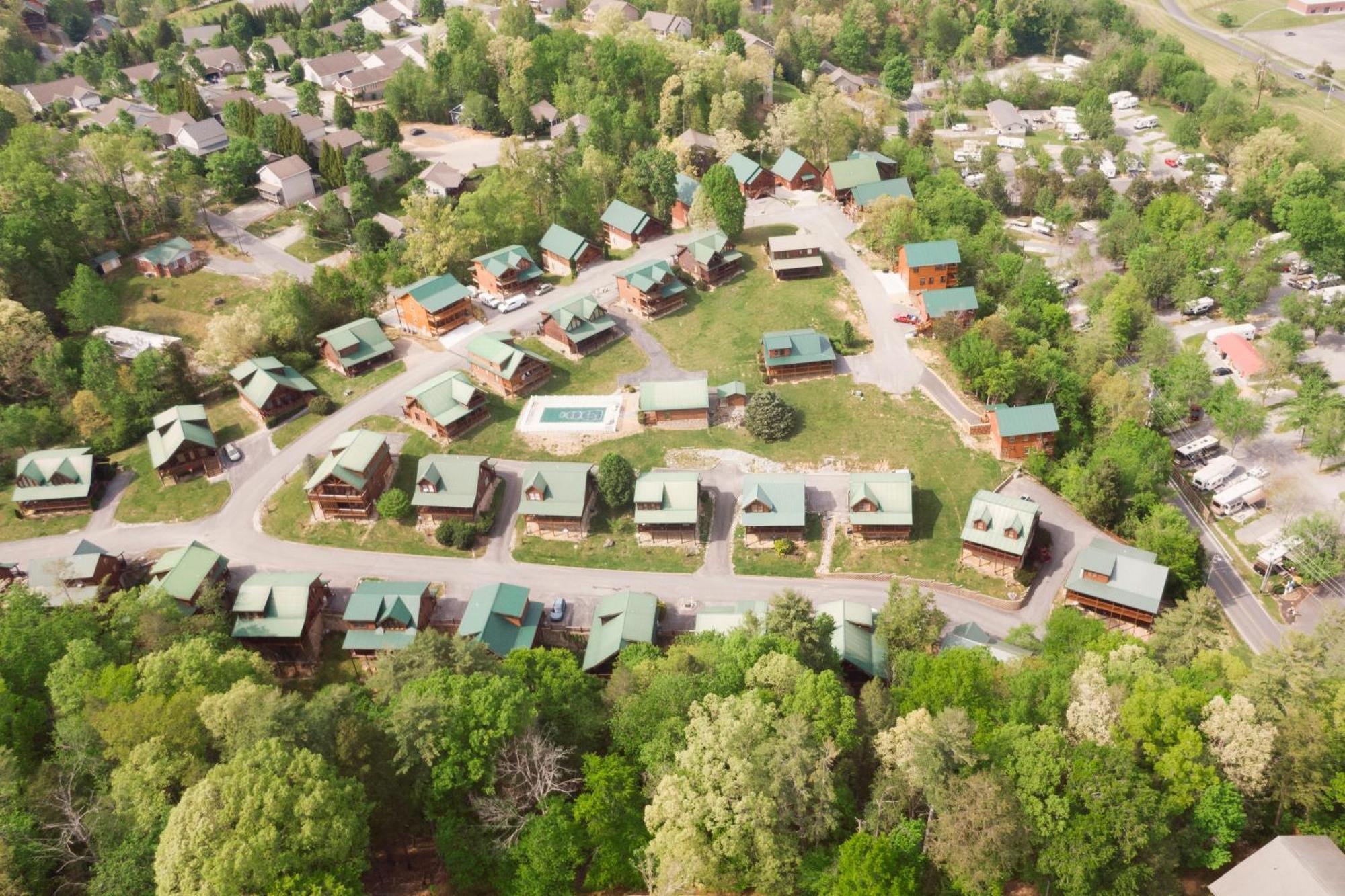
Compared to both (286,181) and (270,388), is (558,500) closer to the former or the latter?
(270,388)

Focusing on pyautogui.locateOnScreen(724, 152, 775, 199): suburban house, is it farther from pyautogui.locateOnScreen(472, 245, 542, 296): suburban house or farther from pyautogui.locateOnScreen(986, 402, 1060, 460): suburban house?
pyautogui.locateOnScreen(986, 402, 1060, 460): suburban house

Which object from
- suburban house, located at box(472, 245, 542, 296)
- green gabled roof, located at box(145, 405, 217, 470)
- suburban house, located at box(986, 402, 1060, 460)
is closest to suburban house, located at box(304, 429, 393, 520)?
green gabled roof, located at box(145, 405, 217, 470)

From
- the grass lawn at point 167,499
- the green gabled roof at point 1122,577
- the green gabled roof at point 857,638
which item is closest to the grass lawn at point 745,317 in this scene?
the green gabled roof at point 857,638

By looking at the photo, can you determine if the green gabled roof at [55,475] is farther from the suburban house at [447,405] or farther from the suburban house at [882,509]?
A: the suburban house at [882,509]

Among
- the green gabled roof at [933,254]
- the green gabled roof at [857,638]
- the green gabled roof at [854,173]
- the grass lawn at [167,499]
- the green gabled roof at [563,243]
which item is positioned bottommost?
the grass lawn at [167,499]

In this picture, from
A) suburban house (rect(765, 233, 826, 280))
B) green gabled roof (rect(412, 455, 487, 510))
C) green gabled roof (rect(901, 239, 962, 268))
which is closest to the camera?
green gabled roof (rect(412, 455, 487, 510))

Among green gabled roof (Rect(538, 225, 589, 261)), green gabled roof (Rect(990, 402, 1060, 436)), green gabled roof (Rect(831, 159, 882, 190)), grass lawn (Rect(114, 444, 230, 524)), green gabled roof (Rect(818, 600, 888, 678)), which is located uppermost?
green gabled roof (Rect(831, 159, 882, 190))
